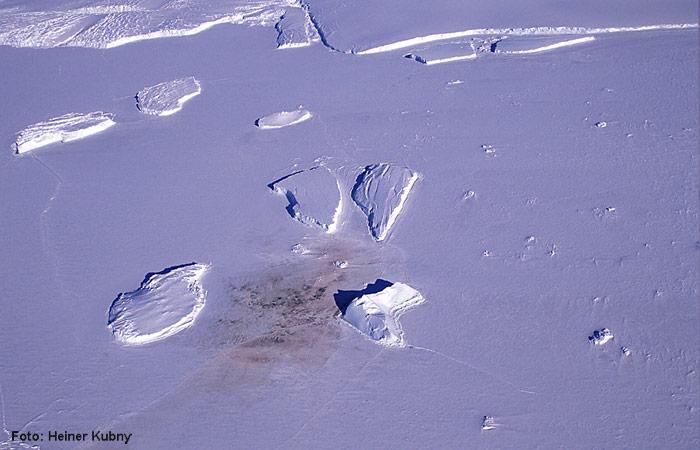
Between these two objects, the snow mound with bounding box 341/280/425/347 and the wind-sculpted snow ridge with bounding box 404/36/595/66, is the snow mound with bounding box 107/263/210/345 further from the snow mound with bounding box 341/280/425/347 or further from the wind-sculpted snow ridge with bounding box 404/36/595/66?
the wind-sculpted snow ridge with bounding box 404/36/595/66

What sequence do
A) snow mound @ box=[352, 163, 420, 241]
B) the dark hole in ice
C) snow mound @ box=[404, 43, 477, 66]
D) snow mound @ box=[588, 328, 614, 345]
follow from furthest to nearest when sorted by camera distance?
1. snow mound @ box=[404, 43, 477, 66]
2. snow mound @ box=[352, 163, 420, 241]
3. the dark hole in ice
4. snow mound @ box=[588, 328, 614, 345]

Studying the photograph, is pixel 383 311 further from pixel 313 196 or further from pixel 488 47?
pixel 488 47

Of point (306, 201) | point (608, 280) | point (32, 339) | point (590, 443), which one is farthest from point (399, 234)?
point (32, 339)

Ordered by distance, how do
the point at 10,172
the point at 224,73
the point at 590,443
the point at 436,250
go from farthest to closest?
1. the point at 224,73
2. the point at 10,172
3. the point at 436,250
4. the point at 590,443

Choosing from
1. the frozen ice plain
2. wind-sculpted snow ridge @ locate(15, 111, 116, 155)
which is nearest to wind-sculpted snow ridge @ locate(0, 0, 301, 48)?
the frozen ice plain

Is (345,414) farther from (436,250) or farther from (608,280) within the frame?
(608,280)

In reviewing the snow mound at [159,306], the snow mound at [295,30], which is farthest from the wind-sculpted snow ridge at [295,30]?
the snow mound at [159,306]

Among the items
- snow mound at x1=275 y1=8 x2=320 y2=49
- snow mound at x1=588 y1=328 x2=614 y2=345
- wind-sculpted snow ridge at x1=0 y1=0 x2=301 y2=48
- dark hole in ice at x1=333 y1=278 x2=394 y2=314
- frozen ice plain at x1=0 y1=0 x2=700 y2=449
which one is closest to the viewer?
frozen ice plain at x1=0 y1=0 x2=700 y2=449

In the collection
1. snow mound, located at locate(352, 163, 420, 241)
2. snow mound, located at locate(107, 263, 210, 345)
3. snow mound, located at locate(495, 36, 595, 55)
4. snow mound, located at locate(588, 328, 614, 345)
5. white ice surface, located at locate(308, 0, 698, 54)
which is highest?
white ice surface, located at locate(308, 0, 698, 54)
